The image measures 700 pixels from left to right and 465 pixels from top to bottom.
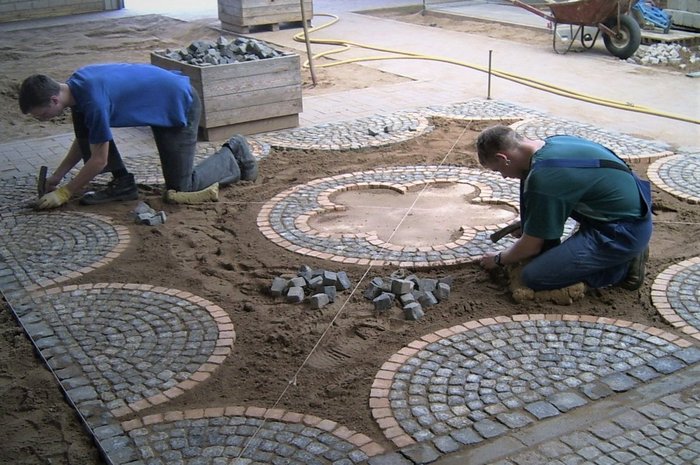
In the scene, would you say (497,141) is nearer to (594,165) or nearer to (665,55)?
(594,165)

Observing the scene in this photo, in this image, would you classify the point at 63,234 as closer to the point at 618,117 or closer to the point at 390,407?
the point at 390,407

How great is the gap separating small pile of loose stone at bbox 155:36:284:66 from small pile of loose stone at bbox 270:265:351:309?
3986 millimetres

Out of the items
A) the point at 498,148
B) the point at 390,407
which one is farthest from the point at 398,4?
the point at 390,407

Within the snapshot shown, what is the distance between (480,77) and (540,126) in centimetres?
284

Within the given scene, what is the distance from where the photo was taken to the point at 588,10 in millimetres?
12180

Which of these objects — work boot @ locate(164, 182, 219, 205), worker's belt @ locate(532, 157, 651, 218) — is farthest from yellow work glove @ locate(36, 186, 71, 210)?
worker's belt @ locate(532, 157, 651, 218)

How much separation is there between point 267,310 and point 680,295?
8.19 feet

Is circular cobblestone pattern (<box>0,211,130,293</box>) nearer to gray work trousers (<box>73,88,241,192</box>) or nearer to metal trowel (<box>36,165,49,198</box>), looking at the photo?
metal trowel (<box>36,165,49,198</box>)

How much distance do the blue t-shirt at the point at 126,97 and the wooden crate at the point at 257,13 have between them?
873 centimetres

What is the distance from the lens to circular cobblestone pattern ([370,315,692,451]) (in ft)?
12.8

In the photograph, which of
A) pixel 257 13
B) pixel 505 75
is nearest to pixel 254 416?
pixel 505 75

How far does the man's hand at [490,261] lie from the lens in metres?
5.27

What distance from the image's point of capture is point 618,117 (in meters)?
9.04

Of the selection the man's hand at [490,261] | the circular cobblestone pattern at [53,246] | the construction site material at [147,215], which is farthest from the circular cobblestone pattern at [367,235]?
the circular cobblestone pattern at [53,246]
